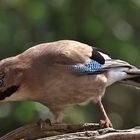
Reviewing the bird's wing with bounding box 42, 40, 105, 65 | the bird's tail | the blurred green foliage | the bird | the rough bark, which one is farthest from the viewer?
the blurred green foliage

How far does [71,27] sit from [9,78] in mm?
2262

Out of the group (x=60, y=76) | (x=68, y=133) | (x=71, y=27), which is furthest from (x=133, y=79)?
(x=71, y=27)

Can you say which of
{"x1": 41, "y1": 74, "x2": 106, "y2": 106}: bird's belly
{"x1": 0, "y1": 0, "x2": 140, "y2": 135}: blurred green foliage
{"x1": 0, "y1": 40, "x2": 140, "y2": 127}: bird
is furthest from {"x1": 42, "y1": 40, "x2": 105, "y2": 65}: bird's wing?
{"x1": 0, "y1": 0, "x2": 140, "y2": 135}: blurred green foliage

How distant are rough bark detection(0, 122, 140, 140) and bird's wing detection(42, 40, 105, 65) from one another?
725mm

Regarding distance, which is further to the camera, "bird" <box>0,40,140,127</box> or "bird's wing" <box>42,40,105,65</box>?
"bird's wing" <box>42,40,105,65</box>

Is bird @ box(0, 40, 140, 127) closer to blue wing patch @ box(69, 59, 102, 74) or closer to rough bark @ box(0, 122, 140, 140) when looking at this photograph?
blue wing patch @ box(69, 59, 102, 74)

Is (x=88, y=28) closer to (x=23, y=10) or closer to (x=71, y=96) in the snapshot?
(x=23, y=10)

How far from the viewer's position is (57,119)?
15.7 ft

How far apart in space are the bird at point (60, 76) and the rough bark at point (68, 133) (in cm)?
45

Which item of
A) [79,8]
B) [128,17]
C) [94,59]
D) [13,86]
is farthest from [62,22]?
[13,86]

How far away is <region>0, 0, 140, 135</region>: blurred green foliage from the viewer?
6.37 meters

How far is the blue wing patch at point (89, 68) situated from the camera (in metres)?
4.88

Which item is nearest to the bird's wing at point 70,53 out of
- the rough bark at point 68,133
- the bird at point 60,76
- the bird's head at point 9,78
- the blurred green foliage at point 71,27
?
the bird at point 60,76

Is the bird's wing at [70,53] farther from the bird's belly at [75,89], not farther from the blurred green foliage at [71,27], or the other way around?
the blurred green foliage at [71,27]
